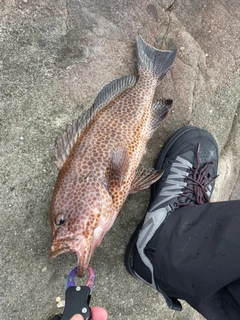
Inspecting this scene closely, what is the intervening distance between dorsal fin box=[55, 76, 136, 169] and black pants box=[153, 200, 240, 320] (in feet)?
4.04

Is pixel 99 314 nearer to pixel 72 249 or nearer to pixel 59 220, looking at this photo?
pixel 72 249

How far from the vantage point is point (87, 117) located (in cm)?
331

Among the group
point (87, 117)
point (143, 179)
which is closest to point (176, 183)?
point (143, 179)

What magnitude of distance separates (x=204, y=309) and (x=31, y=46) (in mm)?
3186

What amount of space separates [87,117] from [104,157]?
0.47 metres

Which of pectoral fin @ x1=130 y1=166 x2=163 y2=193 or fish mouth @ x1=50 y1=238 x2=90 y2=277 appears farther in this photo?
pectoral fin @ x1=130 y1=166 x2=163 y2=193

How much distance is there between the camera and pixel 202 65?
4391mm

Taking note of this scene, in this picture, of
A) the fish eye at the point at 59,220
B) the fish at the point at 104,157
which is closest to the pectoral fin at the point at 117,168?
the fish at the point at 104,157

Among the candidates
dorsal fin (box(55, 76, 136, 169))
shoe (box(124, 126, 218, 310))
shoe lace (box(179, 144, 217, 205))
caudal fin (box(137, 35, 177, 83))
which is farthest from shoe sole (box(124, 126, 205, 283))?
dorsal fin (box(55, 76, 136, 169))

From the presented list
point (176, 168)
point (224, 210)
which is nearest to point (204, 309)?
point (224, 210)

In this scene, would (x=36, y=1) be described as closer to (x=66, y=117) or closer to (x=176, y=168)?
(x=66, y=117)

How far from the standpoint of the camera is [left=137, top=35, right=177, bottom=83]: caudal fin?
3828 millimetres

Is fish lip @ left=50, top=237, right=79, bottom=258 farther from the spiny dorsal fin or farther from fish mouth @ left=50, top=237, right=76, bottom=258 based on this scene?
the spiny dorsal fin

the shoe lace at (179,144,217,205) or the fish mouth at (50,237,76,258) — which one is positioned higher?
the shoe lace at (179,144,217,205)
